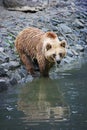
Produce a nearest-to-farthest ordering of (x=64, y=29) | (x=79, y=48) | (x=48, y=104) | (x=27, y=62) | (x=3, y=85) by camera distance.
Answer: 1. (x=48, y=104)
2. (x=3, y=85)
3. (x=27, y=62)
4. (x=79, y=48)
5. (x=64, y=29)

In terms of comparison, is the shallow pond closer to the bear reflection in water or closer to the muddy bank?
the bear reflection in water

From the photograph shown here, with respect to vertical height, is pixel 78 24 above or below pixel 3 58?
below

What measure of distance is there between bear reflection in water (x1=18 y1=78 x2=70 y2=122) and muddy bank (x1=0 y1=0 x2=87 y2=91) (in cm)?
49

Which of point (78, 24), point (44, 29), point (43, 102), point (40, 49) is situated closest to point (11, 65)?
point (40, 49)

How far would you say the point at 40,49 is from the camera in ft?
38.6

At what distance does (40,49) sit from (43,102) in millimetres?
2526

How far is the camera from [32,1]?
19328mm

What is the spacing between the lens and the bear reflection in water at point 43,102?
8305mm

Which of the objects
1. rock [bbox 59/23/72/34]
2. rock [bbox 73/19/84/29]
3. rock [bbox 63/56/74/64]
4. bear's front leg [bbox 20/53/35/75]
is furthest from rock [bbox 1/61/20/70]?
rock [bbox 73/19/84/29]

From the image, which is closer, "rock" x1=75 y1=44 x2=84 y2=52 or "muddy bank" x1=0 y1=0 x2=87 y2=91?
"muddy bank" x1=0 y1=0 x2=87 y2=91

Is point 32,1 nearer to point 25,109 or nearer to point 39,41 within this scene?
point 39,41

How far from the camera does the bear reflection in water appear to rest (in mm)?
8305

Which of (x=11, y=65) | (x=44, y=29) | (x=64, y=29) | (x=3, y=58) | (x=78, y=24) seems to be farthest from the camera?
(x=78, y=24)

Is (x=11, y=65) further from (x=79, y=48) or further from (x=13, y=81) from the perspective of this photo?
(x=79, y=48)
